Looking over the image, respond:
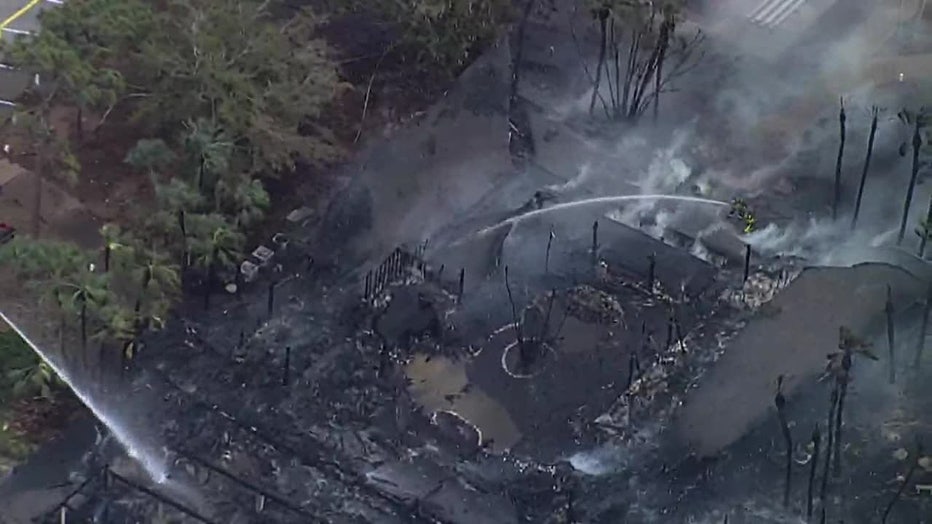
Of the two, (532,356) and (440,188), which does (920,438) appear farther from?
(440,188)

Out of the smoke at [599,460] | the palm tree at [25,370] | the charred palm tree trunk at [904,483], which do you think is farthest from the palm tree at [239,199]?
the charred palm tree trunk at [904,483]

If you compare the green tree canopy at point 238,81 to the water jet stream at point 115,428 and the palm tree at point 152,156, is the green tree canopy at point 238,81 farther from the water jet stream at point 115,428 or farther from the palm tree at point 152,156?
the water jet stream at point 115,428

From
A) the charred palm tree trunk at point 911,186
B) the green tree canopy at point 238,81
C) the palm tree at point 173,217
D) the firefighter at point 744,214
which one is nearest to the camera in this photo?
the palm tree at point 173,217

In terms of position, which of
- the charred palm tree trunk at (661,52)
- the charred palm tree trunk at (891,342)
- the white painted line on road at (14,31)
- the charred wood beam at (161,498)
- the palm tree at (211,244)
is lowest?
the charred wood beam at (161,498)

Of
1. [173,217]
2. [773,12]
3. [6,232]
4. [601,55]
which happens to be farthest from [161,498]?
[773,12]

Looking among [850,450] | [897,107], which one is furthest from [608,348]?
[897,107]
